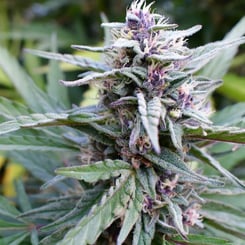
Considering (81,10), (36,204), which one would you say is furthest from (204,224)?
(81,10)

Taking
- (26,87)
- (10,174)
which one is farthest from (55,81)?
(10,174)

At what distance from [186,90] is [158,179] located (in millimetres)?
140

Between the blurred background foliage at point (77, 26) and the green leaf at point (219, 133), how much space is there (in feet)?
3.02

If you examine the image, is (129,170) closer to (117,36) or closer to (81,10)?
(117,36)

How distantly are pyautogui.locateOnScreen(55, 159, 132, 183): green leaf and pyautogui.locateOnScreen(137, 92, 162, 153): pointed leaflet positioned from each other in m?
0.10

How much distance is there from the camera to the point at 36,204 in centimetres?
119

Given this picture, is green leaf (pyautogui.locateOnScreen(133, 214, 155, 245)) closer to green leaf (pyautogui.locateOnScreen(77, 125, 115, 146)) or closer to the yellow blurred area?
green leaf (pyautogui.locateOnScreen(77, 125, 115, 146))

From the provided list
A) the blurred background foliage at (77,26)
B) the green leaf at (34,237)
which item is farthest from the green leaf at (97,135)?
the blurred background foliage at (77,26)

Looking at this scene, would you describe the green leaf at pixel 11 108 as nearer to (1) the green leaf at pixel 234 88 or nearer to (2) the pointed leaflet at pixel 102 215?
(2) the pointed leaflet at pixel 102 215

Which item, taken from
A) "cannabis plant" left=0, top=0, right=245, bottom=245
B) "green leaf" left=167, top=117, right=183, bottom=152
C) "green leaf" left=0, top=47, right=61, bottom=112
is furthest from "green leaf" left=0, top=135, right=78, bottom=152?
"green leaf" left=167, top=117, right=183, bottom=152

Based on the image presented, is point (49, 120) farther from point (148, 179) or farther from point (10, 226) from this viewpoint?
point (10, 226)

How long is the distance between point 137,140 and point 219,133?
12cm

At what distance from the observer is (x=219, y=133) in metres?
0.72

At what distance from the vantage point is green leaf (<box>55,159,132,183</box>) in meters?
0.65
